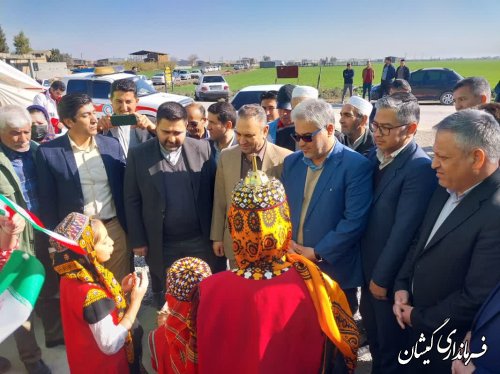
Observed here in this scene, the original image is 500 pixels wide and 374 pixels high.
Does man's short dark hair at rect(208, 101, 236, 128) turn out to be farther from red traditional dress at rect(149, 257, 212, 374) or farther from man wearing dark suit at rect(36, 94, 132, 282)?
red traditional dress at rect(149, 257, 212, 374)

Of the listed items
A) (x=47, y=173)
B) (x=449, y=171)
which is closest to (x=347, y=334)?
(x=449, y=171)

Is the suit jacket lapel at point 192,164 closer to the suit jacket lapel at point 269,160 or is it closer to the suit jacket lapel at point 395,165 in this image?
the suit jacket lapel at point 269,160

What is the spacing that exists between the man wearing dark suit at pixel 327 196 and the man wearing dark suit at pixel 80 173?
1.66 meters

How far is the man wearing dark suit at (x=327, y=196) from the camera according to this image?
8.73 feet

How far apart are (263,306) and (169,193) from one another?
6.20 feet

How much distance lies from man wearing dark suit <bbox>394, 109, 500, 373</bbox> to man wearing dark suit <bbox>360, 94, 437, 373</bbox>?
0.45 ft

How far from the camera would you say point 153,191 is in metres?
3.21

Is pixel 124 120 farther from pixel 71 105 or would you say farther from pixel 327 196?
pixel 327 196

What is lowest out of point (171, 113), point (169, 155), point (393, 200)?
point (393, 200)

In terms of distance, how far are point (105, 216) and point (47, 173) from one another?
59 cm

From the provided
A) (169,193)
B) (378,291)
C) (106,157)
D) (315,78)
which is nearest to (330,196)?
(378,291)

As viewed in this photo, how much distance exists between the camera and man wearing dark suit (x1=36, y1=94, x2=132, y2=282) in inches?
123

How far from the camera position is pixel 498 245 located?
6.09 feet

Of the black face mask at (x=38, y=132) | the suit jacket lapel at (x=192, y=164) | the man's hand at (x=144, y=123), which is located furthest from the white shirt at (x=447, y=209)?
the black face mask at (x=38, y=132)
